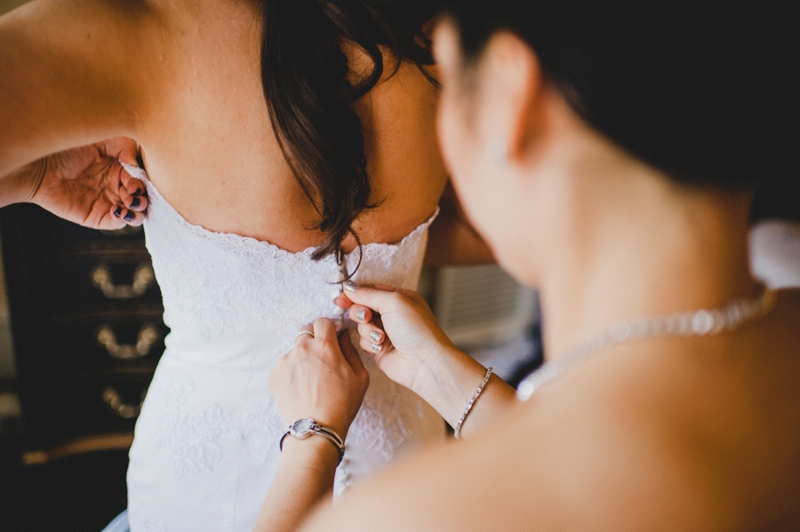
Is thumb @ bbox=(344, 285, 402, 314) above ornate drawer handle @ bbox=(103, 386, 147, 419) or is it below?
above

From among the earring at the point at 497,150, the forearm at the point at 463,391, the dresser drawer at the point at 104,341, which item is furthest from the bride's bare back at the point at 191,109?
the dresser drawer at the point at 104,341

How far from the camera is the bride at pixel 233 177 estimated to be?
708 mm

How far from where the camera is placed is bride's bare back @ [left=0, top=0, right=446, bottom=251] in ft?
2.22

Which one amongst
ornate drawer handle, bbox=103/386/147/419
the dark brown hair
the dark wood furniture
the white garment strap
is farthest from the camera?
ornate drawer handle, bbox=103/386/147/419

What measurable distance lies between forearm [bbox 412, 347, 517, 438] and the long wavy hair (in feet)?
0.96

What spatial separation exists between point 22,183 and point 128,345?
1240mm

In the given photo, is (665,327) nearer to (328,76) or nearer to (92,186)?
(328,76)

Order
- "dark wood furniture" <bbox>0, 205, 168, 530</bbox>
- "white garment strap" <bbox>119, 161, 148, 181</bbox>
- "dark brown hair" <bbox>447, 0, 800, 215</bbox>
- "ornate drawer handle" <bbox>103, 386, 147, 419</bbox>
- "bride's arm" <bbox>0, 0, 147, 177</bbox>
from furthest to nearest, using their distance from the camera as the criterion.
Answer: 1. "ornate drawer handle" <bbox>103, 386, 147, 419</bbox>
2. "dark wood furniture" <bbox>0, 205, 168, 530</bbox>
3. "white garment strap" <bbox>119, 161, 148, 181</bbox>
4. "bride's arm" <bbox>0, 0, 147, 177</bbox>
5. "dark brown hair" <bbox>447, 0, 800, 215</bbox>

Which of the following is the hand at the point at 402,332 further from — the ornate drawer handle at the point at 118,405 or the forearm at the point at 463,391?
the ornate drawer handle at the point at 118,405

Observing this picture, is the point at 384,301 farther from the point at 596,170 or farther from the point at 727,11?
the point at 727,11

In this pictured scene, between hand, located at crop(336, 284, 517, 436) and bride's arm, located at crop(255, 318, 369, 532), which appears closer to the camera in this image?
bride's arm, located at crop(255, 318, 369, 532)

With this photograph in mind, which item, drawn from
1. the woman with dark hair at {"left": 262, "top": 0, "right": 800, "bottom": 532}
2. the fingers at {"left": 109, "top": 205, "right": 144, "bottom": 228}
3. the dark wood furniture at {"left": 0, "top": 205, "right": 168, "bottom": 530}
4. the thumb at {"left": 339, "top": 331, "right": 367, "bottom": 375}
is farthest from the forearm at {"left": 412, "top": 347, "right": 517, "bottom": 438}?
the dark wood furniture at {"left": 0, "top": 205, "right": 168, "bottom": 530}

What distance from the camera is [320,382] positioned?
0.89 metres

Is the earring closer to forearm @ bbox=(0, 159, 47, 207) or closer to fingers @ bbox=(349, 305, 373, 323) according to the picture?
fingers @ bbox=(349, 305, 373, 323)
